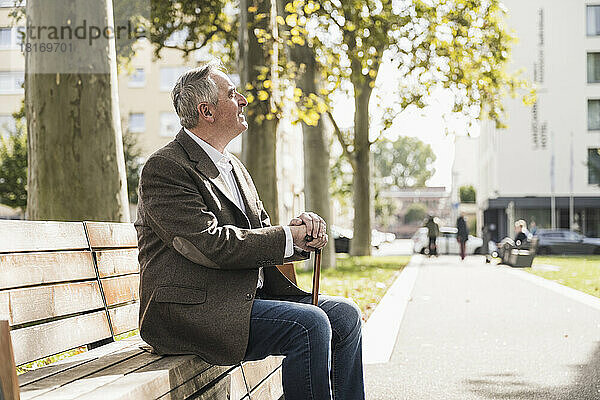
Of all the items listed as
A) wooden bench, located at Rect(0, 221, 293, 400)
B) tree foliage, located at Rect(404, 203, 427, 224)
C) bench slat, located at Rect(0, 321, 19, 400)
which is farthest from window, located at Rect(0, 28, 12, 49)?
tree foliage, located at Rect(404, 203, 427, 224)

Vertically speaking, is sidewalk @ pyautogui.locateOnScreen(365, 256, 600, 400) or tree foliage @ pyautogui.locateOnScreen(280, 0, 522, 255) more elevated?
tree foliage @ pyautogui.locateOnScreen(280, 0, 522, 255)

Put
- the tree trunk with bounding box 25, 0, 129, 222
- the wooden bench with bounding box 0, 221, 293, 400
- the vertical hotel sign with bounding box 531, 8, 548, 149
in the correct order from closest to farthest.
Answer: the wooden bench with bounding box 0, 221, 293, 400, the tree trunk with bounding box 25, 0, 129, 222, the vertical hotel sign with bounding box 531, 8, 548, 149

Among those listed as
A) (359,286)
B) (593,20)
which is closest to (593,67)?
(593,20)

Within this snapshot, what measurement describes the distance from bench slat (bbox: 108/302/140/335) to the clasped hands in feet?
3.70

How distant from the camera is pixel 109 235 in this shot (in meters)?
4.81

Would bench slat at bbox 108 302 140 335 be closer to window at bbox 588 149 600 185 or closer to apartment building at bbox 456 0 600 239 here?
window at bbox 588 149 600 185

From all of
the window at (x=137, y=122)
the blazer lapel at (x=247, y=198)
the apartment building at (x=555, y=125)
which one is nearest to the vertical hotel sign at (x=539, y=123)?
the apartment building at (x=555, y=125)

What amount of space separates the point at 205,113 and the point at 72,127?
3.85 meters

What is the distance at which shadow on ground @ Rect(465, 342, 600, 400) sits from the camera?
19.5ft

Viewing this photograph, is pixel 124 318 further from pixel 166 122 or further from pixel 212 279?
pixel 166 122

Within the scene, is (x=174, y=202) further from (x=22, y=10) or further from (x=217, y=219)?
(x=22, y=10)

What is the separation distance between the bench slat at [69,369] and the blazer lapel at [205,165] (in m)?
0.80

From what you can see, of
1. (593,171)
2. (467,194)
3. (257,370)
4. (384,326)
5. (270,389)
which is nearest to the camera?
(257,370)

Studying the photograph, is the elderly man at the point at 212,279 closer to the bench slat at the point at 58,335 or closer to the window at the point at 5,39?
the bench slat at the point at 58,335
